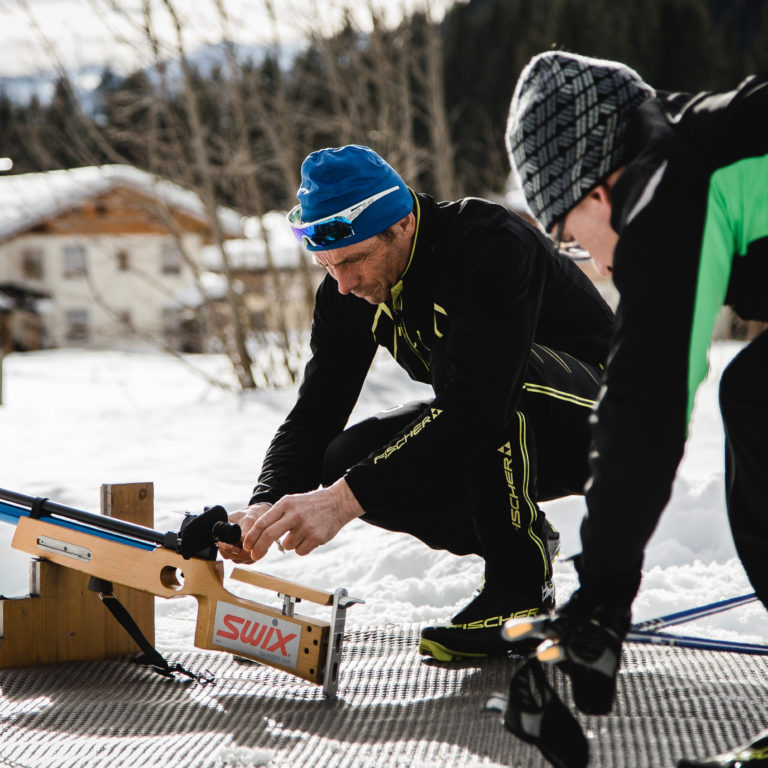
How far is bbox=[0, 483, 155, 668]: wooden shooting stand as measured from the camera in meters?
2.21

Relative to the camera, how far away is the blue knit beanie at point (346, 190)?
6.93 ft

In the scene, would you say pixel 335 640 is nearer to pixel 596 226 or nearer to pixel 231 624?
pixel 231 624

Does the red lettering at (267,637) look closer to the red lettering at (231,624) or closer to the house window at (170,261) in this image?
the red lettering at (231,624)

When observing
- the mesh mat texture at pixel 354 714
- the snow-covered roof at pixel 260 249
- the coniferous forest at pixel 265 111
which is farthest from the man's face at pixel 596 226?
the snow-covered roof at pixel 260 249

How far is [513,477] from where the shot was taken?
210 centimetres

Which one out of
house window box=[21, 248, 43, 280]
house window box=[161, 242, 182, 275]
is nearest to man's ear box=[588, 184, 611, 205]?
house window box=[161, 242, 182, 275]

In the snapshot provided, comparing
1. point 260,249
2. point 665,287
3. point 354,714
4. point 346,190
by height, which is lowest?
point 354,714

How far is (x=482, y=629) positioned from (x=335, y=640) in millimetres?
376

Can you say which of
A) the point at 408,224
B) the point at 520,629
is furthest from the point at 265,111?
the point at 520,629

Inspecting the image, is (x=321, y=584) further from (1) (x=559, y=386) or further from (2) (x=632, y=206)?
(2) (x=632, y=206)

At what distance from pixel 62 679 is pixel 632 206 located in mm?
1737

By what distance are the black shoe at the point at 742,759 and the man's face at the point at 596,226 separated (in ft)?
2.28

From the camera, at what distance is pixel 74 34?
25.4 feet

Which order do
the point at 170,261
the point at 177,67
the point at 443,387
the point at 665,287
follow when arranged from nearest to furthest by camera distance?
the point at 665,287 < the point at 443,387 < the point at 177,67 < the point at 170,261
